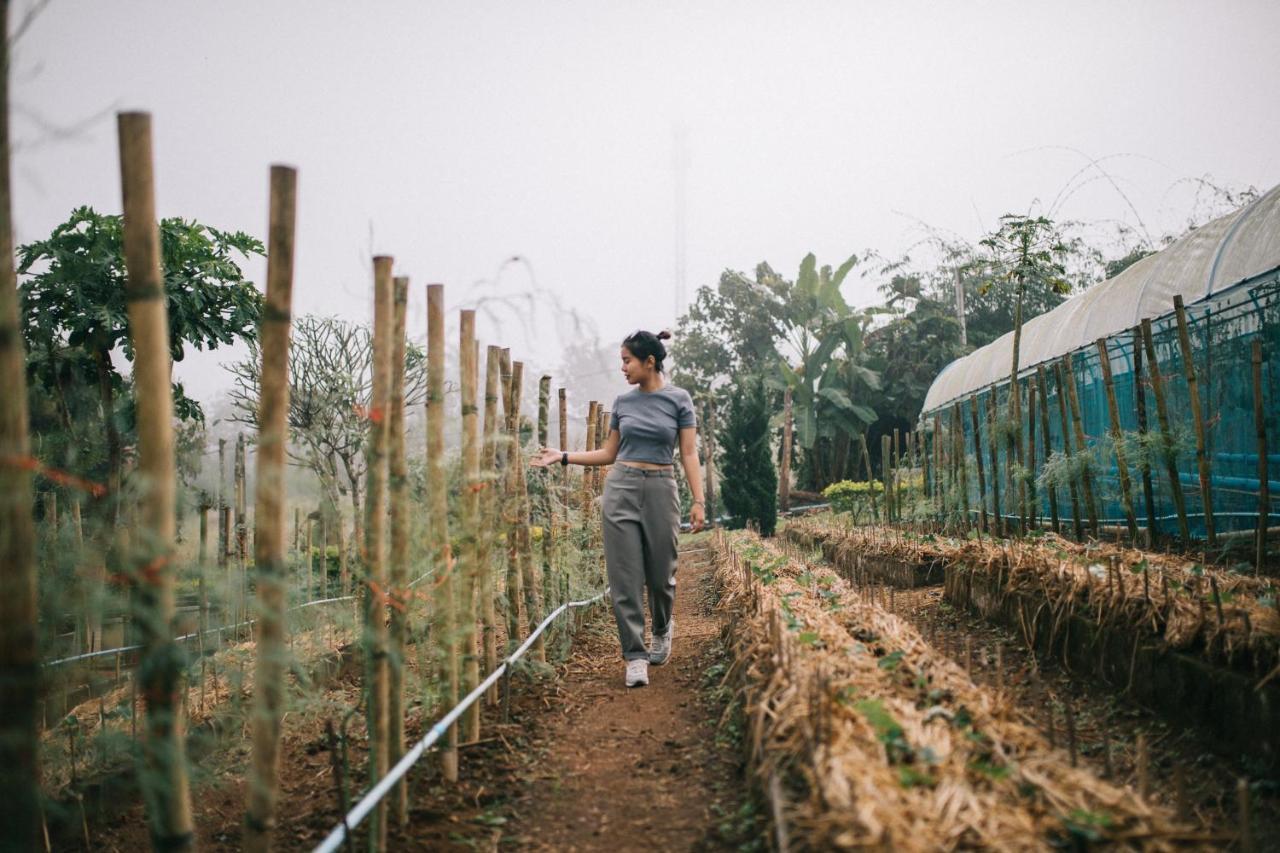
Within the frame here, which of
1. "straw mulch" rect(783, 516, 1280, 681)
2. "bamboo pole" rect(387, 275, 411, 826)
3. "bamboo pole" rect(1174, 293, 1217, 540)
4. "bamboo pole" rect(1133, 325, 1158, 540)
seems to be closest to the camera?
"bamboo pole" rect(387, 275, 411, 826)

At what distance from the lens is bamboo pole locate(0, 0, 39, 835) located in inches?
54.3

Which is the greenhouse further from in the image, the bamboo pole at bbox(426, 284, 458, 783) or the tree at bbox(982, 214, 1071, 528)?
the bamboo pole at bbox(426, 284, 458, 783)

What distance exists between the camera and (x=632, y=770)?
313 centimetres

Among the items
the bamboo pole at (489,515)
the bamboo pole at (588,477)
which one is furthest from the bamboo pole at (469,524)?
the bamboo pole at (588,477)

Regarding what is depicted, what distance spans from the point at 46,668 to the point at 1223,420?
7.92 meters

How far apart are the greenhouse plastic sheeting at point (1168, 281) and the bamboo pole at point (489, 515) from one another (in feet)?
18.6

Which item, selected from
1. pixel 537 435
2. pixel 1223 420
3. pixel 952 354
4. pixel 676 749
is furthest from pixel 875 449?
pixel 676 749

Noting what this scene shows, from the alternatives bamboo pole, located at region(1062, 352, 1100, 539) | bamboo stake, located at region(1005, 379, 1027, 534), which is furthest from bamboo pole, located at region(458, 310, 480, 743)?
bamboo stake, located at region(1005, 379, 1027, 534)

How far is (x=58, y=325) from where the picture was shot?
19.5ft

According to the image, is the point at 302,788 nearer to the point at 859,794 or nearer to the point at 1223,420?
the point at 859,794

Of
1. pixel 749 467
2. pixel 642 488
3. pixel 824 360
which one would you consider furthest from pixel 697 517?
pixel 824 360

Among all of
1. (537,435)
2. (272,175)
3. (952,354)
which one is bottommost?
(537,435)

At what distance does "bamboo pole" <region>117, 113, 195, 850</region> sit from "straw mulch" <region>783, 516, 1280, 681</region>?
328 cm

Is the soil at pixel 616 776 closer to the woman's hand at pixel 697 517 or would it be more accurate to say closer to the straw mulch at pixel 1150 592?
the woman's hand at pixel 697 517
